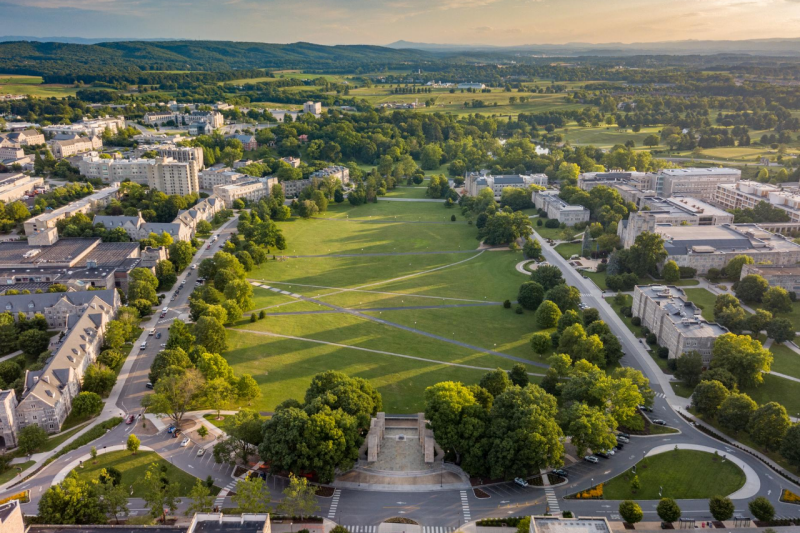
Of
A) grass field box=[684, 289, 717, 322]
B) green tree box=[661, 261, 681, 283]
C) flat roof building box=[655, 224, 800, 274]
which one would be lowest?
grass field box=[684, 289, 717, 322]

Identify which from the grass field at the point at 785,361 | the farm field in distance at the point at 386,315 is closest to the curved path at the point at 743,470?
the farm field in distance at the point at 386,315

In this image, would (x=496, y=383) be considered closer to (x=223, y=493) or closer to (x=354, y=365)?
(x=354, y=365)

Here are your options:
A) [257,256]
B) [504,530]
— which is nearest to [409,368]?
[504,530]

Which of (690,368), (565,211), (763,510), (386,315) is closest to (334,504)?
(763,510)

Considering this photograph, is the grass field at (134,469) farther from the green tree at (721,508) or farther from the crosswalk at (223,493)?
the green tree at (721,508)

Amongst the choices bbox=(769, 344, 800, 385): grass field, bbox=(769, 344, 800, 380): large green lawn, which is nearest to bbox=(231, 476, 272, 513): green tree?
bbox=(769, 344, 800, 380): large green lawn

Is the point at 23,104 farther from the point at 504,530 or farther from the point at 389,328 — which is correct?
the point at 504,530

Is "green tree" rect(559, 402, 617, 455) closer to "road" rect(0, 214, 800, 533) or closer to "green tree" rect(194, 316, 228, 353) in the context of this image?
"road" rect(0, 214, 800, 533)
